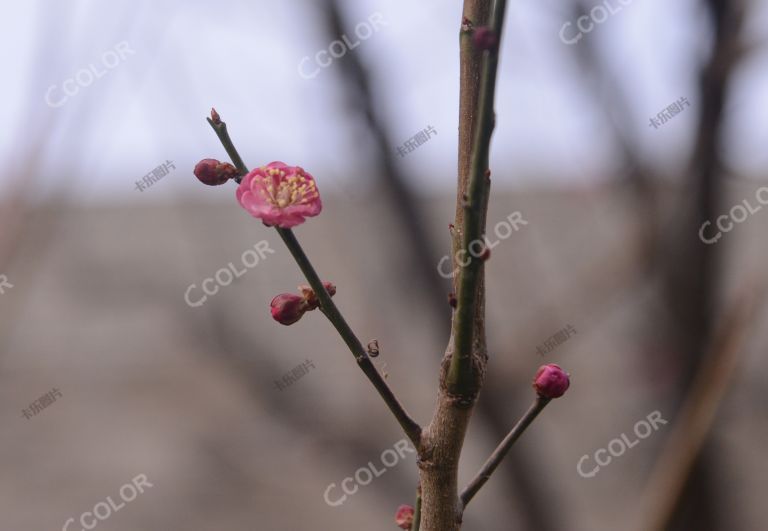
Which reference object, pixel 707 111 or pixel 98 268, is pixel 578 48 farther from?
pixel 98 268

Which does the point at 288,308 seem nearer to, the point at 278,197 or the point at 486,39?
the point at 278,197

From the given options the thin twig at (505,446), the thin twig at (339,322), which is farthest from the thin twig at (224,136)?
the thin twig at (505,446)

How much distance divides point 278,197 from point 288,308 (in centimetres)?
9

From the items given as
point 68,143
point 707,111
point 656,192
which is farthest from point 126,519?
point 707,111

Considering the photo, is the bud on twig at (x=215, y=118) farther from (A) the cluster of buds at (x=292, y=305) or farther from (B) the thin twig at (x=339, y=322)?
(A) the cluster of buds at (x=292, y=305)

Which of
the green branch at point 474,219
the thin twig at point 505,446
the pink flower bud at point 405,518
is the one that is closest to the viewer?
the green branch at point 474,219

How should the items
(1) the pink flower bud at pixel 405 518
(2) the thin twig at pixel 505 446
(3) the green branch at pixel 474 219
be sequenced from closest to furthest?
(3) the green branch at pixel 474 219
(2) the thin twig at pixel 505 446
(1) the pink flower bud at pixel 405 518

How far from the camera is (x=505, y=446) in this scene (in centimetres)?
46

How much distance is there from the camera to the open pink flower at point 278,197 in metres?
0.43

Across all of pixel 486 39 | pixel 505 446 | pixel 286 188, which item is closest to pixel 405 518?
pixel 505 446

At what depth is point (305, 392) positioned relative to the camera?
2434 millimetres

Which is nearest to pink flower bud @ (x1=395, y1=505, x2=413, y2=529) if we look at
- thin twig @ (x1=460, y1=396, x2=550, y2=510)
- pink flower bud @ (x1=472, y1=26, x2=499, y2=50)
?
thin twig @ (x1=460, y1=396, x2=550, y2=510)

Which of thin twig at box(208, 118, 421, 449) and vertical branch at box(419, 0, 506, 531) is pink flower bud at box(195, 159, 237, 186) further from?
vertical branch at box(419, 0, 506, 531)

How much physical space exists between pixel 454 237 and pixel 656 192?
163cm
